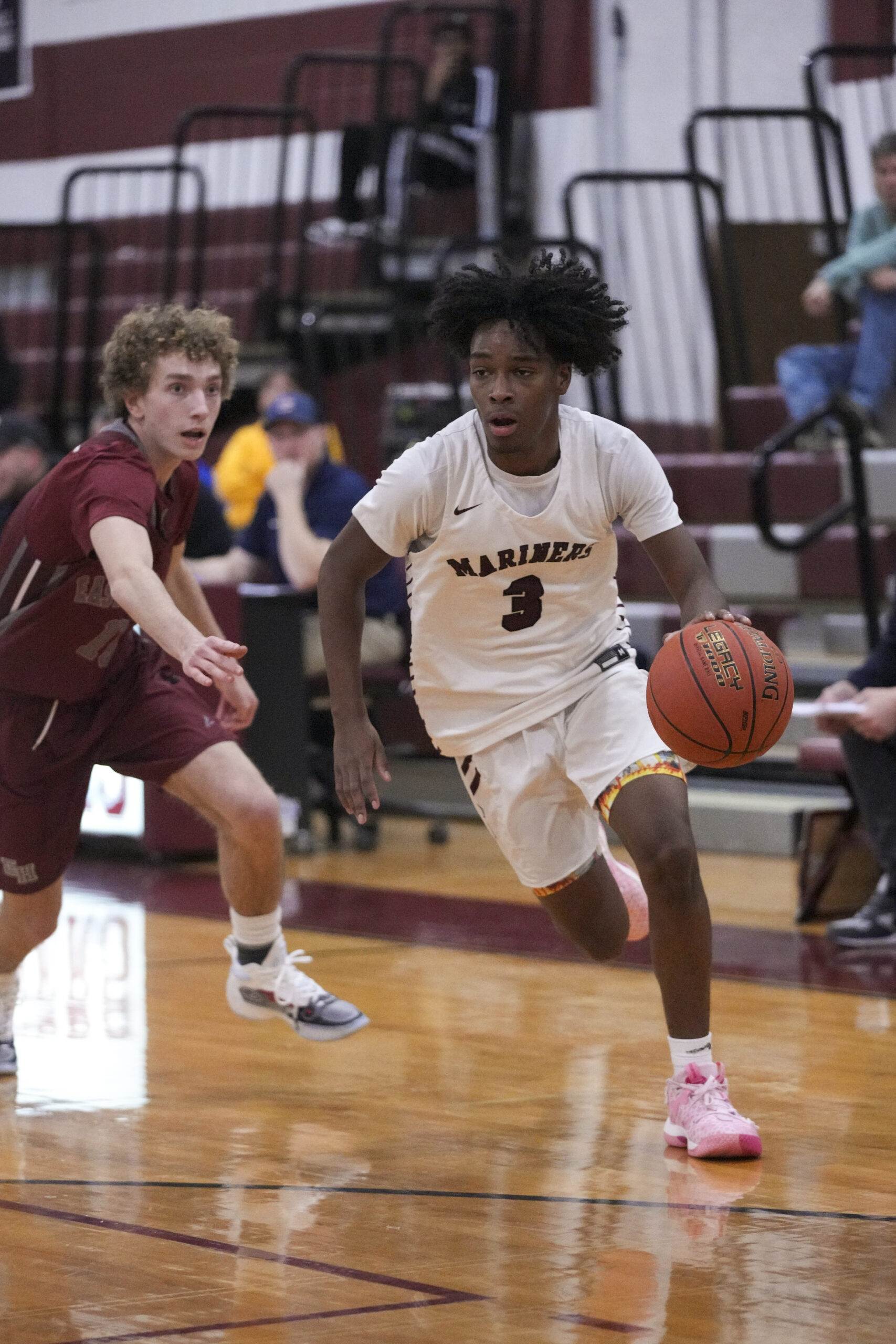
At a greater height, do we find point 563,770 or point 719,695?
point 719,695

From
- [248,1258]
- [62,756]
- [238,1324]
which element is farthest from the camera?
[62,756]

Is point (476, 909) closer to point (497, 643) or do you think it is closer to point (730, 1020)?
point (730, 1020)

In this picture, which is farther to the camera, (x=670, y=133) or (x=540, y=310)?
(x=670, y=133)

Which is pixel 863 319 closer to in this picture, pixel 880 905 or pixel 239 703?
pixel 880 905

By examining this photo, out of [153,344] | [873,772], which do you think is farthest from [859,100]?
[153,344]

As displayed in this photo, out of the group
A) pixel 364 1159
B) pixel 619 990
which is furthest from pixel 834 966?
pixel 364 1159

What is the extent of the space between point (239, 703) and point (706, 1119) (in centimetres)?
140

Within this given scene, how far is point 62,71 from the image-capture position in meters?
14.5

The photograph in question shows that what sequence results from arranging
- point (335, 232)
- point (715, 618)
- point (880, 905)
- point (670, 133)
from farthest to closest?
point (335, 232) → point (670, 133) → point (880, 905) → point (715, 618)

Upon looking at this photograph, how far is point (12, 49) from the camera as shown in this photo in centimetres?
1034

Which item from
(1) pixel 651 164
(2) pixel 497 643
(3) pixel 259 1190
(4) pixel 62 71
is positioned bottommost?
(3) pixel 259 1190

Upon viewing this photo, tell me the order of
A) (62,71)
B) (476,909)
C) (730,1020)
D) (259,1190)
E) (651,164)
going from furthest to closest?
1. (62,71)
2. (651,164)
3. (476,909)
4. (730,1020)
5. (259,1190)

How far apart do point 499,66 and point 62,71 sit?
414 cm

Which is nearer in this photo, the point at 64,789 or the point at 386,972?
the point at 64,789
